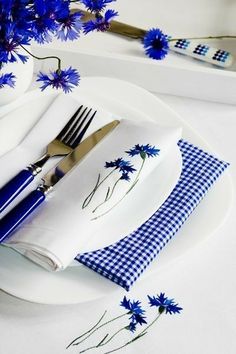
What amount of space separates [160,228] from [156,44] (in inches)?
14.3

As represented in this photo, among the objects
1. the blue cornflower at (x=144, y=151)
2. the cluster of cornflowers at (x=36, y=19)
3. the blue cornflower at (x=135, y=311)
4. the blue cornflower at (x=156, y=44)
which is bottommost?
the blue cornflower at (x=135, y=311)

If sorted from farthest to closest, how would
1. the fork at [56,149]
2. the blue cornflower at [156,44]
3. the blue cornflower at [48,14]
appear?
the blue cornflower at [156,44]
the fork at [56,149]
the blue cornflower at [48,14]

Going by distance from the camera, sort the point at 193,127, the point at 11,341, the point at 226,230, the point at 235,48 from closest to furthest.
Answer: the point at 11,341
the point at 226,230
the point at 193,127
the point at 235,48

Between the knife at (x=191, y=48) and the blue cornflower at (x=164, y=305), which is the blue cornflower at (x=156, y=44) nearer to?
the knife at (x=191, y=48)

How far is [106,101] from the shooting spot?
33.4 inches

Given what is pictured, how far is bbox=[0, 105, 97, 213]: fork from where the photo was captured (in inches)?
27.2

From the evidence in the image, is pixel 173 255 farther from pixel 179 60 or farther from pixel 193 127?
pixel 179 60

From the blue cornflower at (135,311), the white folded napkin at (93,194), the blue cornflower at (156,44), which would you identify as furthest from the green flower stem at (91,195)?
the blue cornflower at (156,44)

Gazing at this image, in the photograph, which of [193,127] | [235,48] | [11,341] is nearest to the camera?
[11,341]

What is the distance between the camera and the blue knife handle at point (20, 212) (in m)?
0.66

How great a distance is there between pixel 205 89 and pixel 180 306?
0.34m

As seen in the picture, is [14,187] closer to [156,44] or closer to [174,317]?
[174,317]

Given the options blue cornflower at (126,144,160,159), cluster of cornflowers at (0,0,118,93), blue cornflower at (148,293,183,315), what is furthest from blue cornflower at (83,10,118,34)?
blue cornflower at (148,293,183,315)

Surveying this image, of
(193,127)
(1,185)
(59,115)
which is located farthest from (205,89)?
(1,185)
